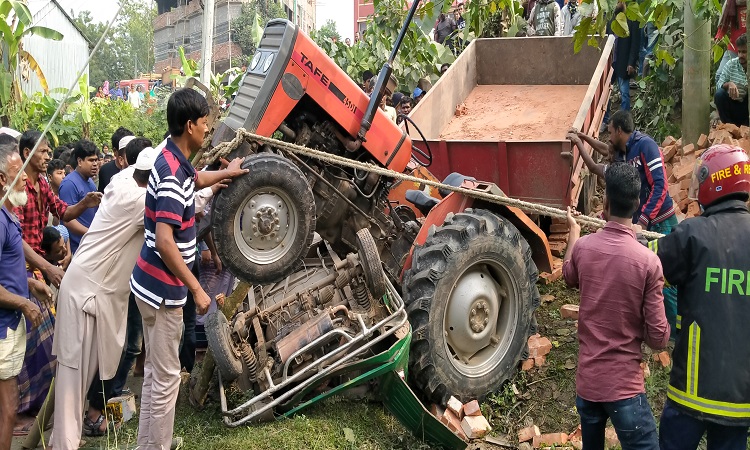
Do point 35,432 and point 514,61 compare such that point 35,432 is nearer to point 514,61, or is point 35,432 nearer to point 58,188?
point 58,188

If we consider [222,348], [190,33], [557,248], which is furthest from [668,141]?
[190,33]

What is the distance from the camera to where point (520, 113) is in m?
8.25

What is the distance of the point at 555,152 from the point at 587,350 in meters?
3.40

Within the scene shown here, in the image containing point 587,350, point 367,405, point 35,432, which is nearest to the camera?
point 587,350

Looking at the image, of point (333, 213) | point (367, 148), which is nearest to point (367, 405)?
point (333, 213)

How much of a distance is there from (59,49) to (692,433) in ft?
94.3

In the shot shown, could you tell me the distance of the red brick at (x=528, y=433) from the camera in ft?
16.3

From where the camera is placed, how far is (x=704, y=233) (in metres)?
3.23

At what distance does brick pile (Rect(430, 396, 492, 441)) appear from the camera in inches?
196

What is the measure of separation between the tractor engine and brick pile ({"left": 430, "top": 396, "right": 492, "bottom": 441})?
95cm

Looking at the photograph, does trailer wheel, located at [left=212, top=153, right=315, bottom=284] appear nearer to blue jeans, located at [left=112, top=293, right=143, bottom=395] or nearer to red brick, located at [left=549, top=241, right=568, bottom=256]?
blue jeans, located at [left=112, top=293, right=143, bottom=395]

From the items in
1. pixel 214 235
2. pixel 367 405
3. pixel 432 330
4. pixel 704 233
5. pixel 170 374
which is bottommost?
pixel 367 405

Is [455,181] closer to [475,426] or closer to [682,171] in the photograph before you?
[475,426]

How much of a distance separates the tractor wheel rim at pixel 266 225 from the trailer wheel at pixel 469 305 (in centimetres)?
91
